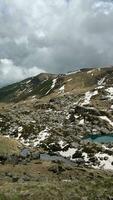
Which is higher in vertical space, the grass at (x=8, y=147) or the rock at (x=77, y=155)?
the grass at (x=8, y=147)

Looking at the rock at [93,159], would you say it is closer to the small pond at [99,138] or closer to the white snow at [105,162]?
the white snow at [105,162]

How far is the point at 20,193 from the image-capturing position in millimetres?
33250

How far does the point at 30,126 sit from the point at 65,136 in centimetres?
1727

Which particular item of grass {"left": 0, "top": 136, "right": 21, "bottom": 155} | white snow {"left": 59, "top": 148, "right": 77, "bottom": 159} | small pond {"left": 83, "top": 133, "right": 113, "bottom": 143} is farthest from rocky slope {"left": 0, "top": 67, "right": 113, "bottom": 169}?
grass {"left": 0, "top": 136, "right": 21, "bottom": 155}

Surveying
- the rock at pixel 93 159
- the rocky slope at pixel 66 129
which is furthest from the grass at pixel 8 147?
the rock at pixel 93 159

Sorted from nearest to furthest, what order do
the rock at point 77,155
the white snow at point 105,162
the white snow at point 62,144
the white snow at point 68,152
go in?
the white snow at point 105,162, the rock at point 77,155, the white snow at point 68,152, the white snow at point 62,144

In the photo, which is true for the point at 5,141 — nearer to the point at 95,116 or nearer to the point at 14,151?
the point at 14,151

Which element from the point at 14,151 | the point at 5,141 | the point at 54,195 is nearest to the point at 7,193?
the point at 54,195

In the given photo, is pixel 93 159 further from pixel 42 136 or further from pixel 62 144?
pixel 42 136

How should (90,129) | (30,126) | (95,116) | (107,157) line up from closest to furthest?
(107,157) < (30,126) < (90,129) < (95,116)

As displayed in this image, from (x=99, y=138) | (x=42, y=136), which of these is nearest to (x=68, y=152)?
(x=42, y=136)

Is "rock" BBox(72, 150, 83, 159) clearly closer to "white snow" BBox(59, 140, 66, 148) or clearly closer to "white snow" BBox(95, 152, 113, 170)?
"white snow" BBox(95, 152, 113, 170)

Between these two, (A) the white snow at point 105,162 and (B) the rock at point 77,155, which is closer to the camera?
(A) the white snow at point 105,162

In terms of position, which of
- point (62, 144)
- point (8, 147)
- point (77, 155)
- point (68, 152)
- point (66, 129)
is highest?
point (66, 129)
